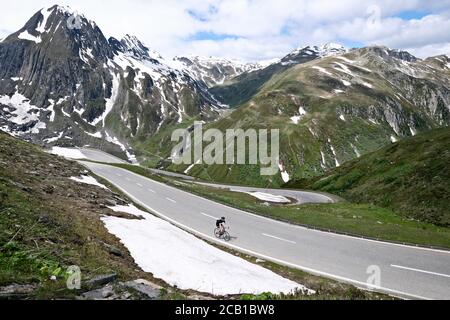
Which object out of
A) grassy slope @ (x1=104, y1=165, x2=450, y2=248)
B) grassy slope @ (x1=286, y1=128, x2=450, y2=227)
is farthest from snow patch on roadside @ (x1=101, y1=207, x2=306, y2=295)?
grassy slope @ (x1=286, y1=128, x2=450, y2=227)

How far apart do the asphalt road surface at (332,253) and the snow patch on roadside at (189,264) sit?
13.7 ft

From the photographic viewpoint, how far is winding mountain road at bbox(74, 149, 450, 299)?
21.8 meters

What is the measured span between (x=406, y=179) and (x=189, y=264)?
52575 mm

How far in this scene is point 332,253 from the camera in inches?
1084

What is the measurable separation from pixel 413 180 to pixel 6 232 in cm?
5934

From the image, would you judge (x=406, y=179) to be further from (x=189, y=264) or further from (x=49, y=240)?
(x=49, y=240)

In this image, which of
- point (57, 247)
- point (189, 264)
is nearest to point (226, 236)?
point (189, 264)

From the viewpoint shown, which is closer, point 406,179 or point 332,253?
point 332,253

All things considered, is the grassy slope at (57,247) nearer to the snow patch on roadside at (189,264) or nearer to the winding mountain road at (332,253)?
the snow patch on roadside at (189,264)

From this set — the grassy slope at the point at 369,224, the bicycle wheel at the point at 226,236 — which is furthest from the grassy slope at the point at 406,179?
the bicycle wheel at the point at 226,236

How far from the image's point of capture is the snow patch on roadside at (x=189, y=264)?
1820cm
